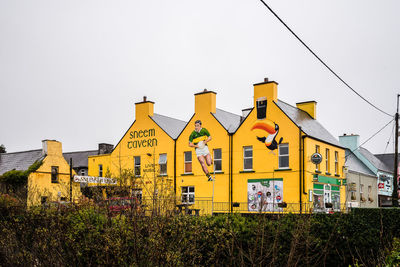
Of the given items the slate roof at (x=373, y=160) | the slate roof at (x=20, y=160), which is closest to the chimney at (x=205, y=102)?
the slate roof at (x=20, y=160)

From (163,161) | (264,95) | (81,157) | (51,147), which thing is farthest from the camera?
(81,157)

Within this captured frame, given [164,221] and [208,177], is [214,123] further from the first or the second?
[164,221]

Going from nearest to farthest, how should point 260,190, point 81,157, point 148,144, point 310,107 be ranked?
point 260,190
point 310,107
point 148,144
point 81,157

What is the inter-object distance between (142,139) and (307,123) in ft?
43.8

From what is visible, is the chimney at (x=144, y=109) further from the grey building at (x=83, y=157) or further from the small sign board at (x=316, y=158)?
the grey building at (x=83, y=157)

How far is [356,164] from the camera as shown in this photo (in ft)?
142

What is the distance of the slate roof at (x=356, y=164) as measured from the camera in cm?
4144

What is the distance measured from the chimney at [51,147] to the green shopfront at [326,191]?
25960mm

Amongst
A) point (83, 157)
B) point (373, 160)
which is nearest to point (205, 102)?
point (373, 160)

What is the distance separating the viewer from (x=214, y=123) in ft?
107

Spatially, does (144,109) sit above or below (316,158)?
above

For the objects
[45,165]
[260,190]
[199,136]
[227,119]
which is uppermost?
[227,119]

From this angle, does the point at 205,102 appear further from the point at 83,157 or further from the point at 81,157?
the point at 81,157

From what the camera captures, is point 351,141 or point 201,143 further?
point 351,141
